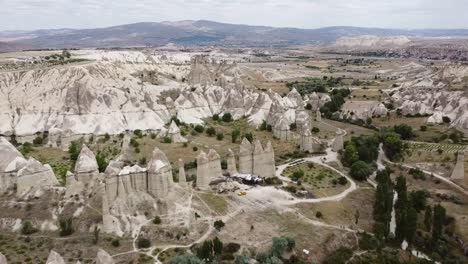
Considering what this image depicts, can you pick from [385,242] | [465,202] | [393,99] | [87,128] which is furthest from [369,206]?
[393,99]

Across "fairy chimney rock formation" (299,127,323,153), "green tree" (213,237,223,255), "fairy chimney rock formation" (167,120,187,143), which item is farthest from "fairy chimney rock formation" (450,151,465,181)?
"fairy chimney rock formation" (167,120,187,143)

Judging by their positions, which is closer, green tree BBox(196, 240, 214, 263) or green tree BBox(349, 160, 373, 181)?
green tree BBox(196, 240, 214, 263)

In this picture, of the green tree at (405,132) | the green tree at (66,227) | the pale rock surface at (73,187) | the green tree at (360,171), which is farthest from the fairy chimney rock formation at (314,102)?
the green tree at (66,227)

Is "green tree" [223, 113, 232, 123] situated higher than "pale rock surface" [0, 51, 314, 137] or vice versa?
"pale rock surface" [0, 51, 314, 137]

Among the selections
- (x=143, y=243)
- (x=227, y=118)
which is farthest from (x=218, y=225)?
(x=227, y=118)

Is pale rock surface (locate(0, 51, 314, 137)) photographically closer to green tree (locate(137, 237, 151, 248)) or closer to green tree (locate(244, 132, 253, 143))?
green tree (locate(244, 132, 253, 143))

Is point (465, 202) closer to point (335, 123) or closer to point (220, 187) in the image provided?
point (220, 187)

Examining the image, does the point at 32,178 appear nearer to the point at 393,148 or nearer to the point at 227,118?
the point at 227,118

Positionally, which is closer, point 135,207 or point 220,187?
point 135,207
